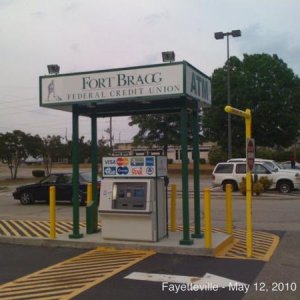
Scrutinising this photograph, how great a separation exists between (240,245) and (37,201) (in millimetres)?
14224

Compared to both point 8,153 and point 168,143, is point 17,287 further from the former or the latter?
point 168,143

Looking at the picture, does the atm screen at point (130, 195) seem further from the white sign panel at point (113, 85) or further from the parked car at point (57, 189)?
the parked car at point (57, 189)

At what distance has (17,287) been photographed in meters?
7.41

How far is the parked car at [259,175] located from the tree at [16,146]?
22.7 m

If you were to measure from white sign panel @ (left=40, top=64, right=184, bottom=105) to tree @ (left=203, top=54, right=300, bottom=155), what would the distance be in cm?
4100

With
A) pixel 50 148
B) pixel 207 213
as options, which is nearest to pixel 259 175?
pixel 207 213

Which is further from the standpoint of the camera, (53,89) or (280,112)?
(280,112)

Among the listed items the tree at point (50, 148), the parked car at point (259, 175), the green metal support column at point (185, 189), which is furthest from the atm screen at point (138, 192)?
the tree at point (50, 148)

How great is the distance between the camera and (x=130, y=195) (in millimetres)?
10297

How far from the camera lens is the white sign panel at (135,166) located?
1026 cm

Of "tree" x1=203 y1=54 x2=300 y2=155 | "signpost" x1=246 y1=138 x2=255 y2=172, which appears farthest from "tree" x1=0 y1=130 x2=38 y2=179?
"signpost" x1=246 y1=138 x2=255 y2=172

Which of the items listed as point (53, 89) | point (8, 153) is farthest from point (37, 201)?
point (8, 153)

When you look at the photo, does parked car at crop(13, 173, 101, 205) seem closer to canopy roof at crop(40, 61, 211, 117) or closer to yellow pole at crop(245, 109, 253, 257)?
canopy roof at crop(40, 61, 211, 117)

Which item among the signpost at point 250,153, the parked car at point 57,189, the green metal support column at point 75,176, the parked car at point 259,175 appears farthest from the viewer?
the parked car at point 259,175
